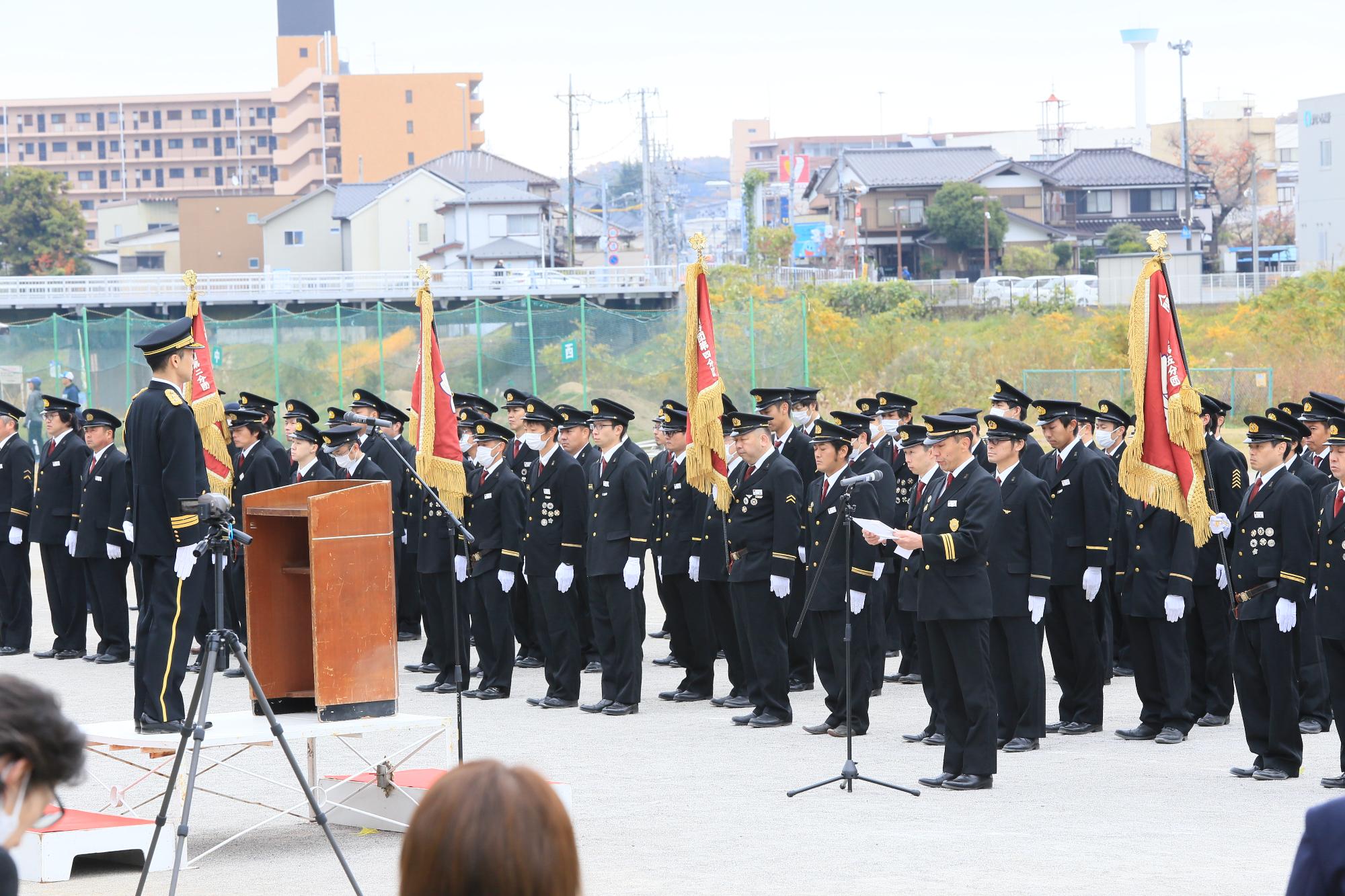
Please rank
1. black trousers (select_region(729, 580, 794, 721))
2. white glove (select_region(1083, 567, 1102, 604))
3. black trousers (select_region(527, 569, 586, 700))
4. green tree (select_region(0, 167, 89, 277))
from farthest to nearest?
green tree (select_region(0, 167, 89, 277)), black trousers (select_region(527, 569, 586, 700)), black trousers (select_region(729, 580, 794, 721)), white glove (select_region(1083, 567, 1102, 604))

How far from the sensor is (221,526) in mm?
6254

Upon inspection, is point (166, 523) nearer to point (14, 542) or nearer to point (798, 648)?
point (798, 648)

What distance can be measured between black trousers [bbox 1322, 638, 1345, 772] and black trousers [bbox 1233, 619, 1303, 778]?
0.23 m

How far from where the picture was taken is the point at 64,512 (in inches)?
543

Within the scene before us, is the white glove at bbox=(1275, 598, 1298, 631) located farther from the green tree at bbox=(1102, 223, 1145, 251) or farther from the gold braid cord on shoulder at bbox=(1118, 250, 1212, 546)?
the green tree at bbox=(1102, 223, 1145, 251)

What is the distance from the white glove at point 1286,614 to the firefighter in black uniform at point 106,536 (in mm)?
8906

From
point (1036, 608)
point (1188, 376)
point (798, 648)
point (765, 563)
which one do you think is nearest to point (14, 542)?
point (798, 648)

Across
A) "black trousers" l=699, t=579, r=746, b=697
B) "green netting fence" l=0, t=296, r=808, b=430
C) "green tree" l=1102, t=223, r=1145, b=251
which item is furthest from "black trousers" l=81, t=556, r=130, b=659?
"green tree" l=1102, t=223, r=1145, b=251

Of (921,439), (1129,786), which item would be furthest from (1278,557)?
(921,439)

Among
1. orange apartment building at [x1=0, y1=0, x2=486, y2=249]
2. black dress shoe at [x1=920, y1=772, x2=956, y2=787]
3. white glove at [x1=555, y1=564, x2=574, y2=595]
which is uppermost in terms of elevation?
orange apartment building at [x1=0, y1=0, x2=486, y2=249]

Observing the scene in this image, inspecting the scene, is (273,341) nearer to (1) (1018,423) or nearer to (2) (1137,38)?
(1) (1018,423)

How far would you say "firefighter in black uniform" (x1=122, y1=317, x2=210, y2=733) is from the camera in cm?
792

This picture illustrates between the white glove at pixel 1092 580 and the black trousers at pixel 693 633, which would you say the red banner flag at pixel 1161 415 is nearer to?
the white glove at pixel 1092 580

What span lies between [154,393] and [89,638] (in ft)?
26.2
